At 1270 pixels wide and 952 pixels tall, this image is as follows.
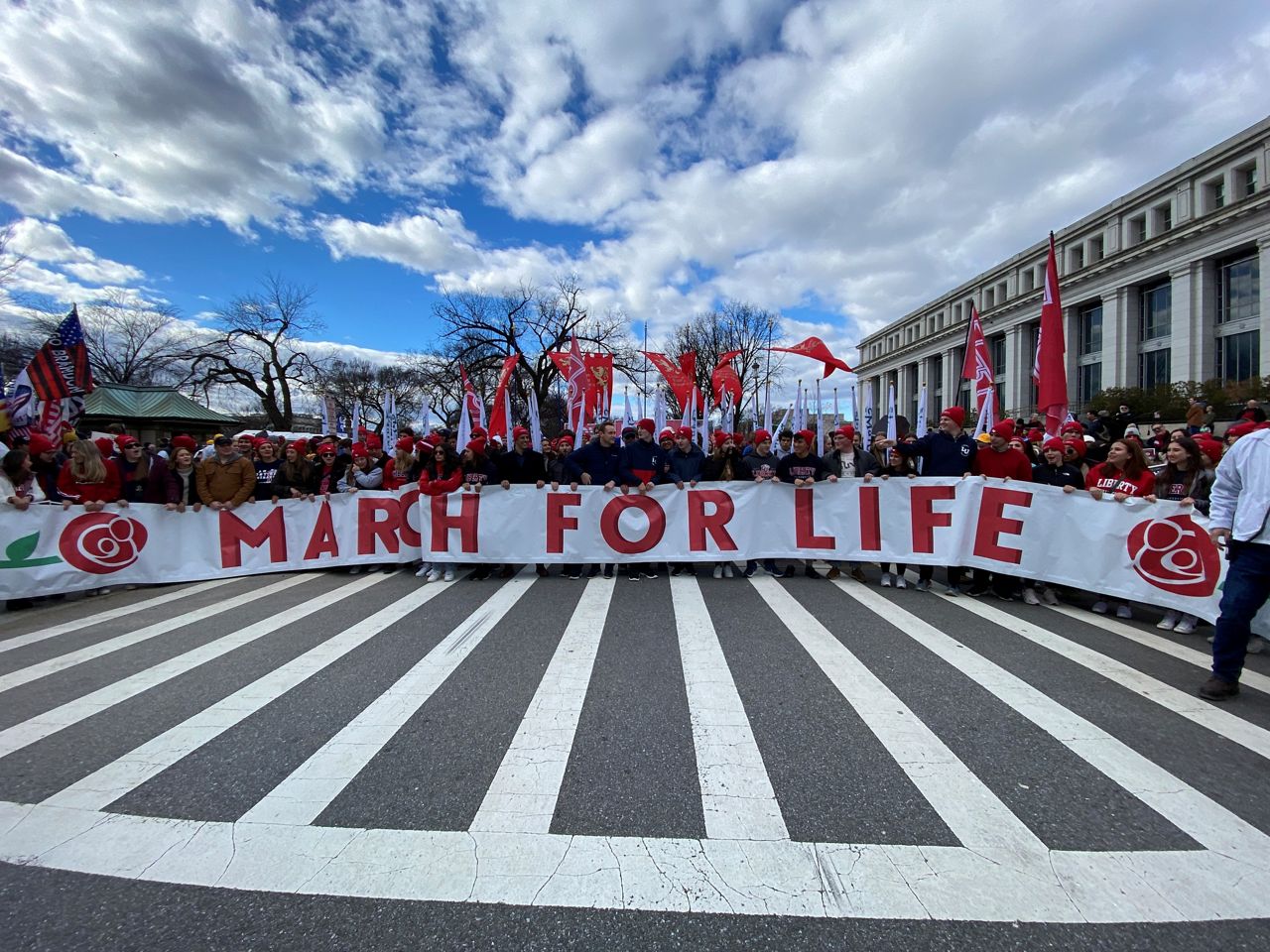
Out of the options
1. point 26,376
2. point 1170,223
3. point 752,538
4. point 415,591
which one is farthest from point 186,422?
point 1170,223

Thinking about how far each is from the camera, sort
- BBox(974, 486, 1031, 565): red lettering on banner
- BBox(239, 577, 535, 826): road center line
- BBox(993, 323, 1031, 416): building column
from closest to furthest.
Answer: BBox(239, 577, 535, 826): road center line < BBox(974, 486, 1031, 565): red lettering on banner < BBox(993, 323, 1031, 416): building column

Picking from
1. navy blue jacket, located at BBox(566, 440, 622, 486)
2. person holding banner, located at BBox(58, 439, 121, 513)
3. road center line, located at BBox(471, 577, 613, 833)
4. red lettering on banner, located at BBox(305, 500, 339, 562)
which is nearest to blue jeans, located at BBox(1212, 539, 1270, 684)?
road center line, located at BBox(471, 577, 613, 833)

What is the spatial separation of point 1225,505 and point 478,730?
16.9 ft

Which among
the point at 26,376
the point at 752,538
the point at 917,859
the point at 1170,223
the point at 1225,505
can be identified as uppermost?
the point at 1170,223

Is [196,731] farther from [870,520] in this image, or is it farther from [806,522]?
[870,520]

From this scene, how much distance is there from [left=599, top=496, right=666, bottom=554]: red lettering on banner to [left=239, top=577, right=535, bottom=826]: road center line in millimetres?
2786

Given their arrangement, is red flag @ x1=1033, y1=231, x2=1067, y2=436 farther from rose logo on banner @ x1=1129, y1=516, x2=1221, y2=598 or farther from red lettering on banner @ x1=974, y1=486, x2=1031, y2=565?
rose logo on banner @ x1=1129, y1=516, x2=1221, y2=598

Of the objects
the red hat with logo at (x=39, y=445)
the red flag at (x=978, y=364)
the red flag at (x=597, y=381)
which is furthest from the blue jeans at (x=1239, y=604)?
the red hat with logo at (x=39, y=445)

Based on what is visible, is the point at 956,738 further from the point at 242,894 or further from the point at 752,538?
the point at 752,538

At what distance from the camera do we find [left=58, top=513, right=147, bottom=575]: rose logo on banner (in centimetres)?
690

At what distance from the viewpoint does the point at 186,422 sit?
3525 centimetres

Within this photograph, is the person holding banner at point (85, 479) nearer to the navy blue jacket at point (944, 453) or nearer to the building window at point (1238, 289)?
the navy blue jacket at point (944, 453)

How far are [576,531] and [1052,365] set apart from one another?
690 centimetres

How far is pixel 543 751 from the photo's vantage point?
123 inches
